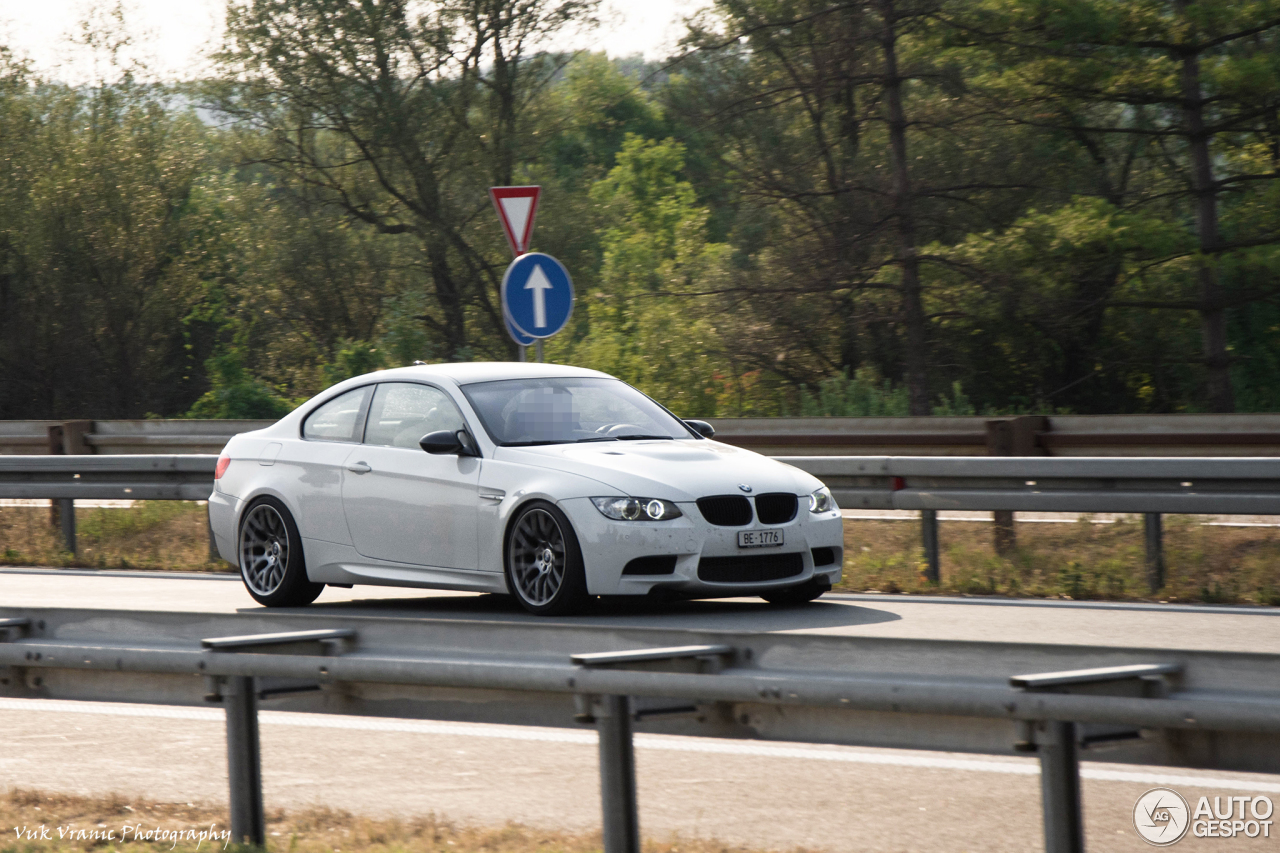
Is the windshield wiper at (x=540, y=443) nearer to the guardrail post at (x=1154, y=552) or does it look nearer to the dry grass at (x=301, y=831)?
the guardrail post at (x=1154, y=552)

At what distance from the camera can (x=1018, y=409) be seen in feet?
73.7

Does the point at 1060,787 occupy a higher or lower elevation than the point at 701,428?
lower

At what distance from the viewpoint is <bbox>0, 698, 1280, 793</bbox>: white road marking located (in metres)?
5.86

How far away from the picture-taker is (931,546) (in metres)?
11.5

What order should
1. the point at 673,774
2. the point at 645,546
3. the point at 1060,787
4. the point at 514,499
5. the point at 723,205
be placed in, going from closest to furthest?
the point at 1060,787, the point at 673,774, the point at 645,546, the point at 514,499, the point at 723,205

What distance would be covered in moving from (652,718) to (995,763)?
259 centimetres

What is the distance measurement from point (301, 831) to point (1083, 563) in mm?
7464

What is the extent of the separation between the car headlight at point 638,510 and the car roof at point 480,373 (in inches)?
64.3

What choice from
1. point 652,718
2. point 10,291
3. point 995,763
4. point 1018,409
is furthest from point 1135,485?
point 10,291

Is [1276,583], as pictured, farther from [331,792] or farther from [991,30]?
[991,30]
